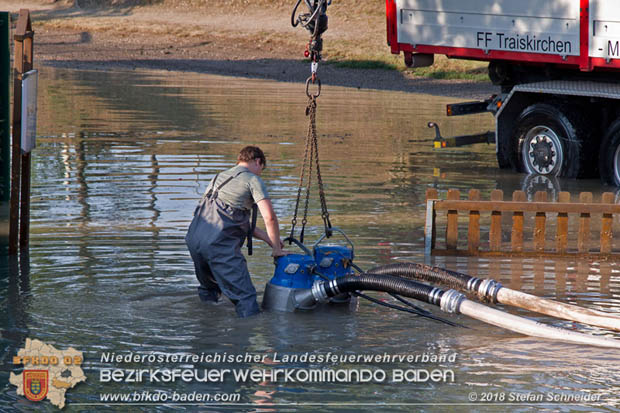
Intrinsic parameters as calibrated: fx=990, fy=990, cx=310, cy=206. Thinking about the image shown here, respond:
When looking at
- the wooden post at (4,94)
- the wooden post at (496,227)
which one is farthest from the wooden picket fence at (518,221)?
the wooden post at (4,94)

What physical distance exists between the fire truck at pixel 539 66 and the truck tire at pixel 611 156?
14mm

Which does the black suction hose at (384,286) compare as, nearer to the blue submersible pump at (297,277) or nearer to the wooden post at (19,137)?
the blue submersible pump at (297,277)

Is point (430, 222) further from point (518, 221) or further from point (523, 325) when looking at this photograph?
point (523, 325)

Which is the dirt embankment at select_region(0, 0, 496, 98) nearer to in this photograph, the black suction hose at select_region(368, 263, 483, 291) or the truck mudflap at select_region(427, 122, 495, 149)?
the truck mudflap at select_region(427, 122, 495, 149)

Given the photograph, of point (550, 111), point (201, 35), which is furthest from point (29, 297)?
point (201, 35)

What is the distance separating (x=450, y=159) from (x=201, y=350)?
10.8 m

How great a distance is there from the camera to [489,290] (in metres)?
7.31

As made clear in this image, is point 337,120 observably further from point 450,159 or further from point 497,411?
point 497,411

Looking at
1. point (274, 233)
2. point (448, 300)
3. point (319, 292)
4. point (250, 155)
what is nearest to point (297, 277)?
point (319, 292)

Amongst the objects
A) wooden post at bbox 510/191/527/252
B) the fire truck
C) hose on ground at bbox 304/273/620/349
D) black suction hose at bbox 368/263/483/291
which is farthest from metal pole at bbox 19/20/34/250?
the fire truck

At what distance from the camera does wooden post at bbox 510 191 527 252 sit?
952 centimetres

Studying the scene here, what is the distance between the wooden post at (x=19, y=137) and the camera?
917cm

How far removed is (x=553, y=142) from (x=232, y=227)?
837cm

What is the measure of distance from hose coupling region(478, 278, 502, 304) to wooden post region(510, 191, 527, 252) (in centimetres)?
233
